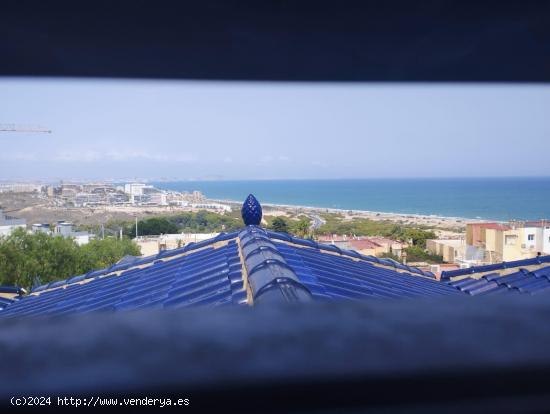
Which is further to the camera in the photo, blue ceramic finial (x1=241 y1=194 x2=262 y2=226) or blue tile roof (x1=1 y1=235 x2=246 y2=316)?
blue ceramic finial (x1=241 y1=194 x2=262 y2=226)

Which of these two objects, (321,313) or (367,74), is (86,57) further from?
(321,313)

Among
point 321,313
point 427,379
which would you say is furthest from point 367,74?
point 427,379

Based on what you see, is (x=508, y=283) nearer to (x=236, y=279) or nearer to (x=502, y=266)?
(x=502, y=266)

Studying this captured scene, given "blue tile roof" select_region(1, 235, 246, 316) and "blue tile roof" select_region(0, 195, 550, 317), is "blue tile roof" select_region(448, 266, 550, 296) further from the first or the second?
"blue tile roof" select_region(1, 235, 246, 316)

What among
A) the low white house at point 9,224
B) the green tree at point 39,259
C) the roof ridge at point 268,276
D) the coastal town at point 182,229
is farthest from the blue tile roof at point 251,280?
the low white house at point 9,224

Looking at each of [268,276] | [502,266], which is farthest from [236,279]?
[502,266]

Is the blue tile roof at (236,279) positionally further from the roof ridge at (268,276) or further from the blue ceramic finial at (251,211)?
the blue ceramic finial at (251,211)

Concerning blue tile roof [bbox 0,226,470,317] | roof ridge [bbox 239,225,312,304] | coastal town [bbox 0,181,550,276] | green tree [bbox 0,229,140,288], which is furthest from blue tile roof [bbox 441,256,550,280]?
green tree [bbox 0,229,140,288]
